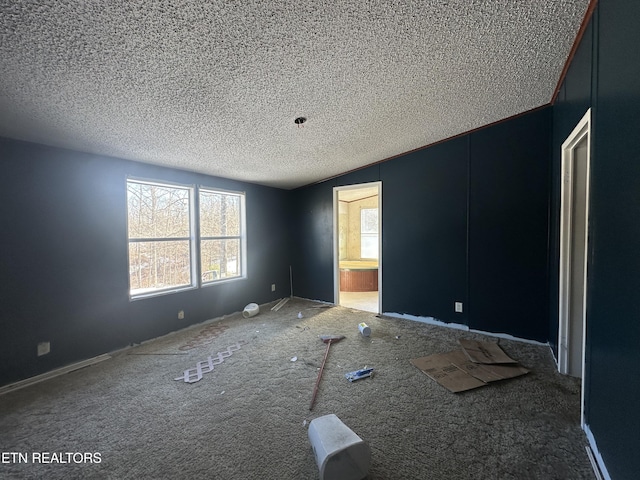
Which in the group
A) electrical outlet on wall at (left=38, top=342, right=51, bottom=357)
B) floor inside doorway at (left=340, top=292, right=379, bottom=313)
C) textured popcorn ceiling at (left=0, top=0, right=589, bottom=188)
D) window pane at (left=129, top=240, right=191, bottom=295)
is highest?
textured popcorn ceiling at (left=0, top=0, right=589, bottom=188)

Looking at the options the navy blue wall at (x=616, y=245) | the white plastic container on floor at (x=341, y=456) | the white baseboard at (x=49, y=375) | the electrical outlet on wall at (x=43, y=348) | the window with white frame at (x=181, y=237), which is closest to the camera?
the navy blue wall at (x=616, y=245)

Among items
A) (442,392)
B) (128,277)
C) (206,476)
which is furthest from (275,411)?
(128,277)

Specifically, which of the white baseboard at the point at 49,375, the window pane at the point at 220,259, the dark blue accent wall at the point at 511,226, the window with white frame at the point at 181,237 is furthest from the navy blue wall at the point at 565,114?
the white baseboard at the point at 49,375

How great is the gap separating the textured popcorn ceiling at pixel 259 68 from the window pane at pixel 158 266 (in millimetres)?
1141

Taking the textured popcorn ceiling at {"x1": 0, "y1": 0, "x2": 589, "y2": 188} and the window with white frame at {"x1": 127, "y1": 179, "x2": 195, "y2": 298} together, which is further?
the window with white frame at {"x1": 127, "y1": 179, "x2": 195, "y2": 298}

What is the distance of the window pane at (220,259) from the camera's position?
398 centimetres

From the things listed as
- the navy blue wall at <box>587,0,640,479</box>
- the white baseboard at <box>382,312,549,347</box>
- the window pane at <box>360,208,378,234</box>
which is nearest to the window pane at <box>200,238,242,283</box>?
the white baseboard at <box>382,312,549,347</box>

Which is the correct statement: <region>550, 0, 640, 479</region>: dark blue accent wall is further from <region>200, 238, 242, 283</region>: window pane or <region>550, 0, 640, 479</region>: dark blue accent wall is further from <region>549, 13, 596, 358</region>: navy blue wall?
<region>200, 238, 242, 283</region>: window pane

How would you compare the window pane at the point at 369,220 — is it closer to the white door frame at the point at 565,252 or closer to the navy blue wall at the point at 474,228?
the navy blue wall at the point at 474,228

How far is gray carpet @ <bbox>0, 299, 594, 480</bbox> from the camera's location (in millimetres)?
1483

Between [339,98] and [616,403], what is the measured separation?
2562 mm

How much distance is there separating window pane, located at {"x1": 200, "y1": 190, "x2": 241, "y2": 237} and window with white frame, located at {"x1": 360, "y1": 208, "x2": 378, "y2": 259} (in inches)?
164

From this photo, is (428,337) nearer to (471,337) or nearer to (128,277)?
(471,337)

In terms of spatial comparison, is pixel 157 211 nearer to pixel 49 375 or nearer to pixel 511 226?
pixel 49 375
